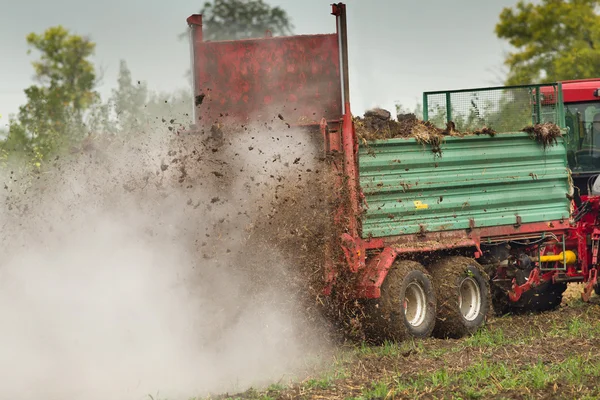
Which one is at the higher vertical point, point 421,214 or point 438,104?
point 438,104

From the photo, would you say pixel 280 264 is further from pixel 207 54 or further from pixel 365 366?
pixel 207 54

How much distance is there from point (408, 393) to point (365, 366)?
151cm

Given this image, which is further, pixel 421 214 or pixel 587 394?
pixel 421 214

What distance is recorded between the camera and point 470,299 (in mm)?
11648

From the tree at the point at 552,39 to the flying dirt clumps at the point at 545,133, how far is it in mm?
17908

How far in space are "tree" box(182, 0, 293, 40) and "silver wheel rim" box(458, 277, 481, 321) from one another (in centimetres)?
392

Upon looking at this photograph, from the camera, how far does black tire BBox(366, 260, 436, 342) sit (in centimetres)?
1014

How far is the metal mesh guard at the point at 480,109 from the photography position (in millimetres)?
11961

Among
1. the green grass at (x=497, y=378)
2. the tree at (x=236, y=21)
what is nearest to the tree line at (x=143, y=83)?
the tree at (x=236, y=21)

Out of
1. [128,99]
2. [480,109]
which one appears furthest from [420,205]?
[128,99]

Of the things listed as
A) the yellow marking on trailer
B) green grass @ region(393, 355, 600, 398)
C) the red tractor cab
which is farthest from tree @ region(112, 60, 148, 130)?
the red tractor cab

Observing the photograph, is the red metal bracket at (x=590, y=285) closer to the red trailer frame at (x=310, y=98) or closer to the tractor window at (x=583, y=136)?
the tractor window at (x=583, y=136)

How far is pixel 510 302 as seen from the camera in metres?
13.3

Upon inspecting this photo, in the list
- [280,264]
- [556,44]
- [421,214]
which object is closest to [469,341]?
[421,214]
